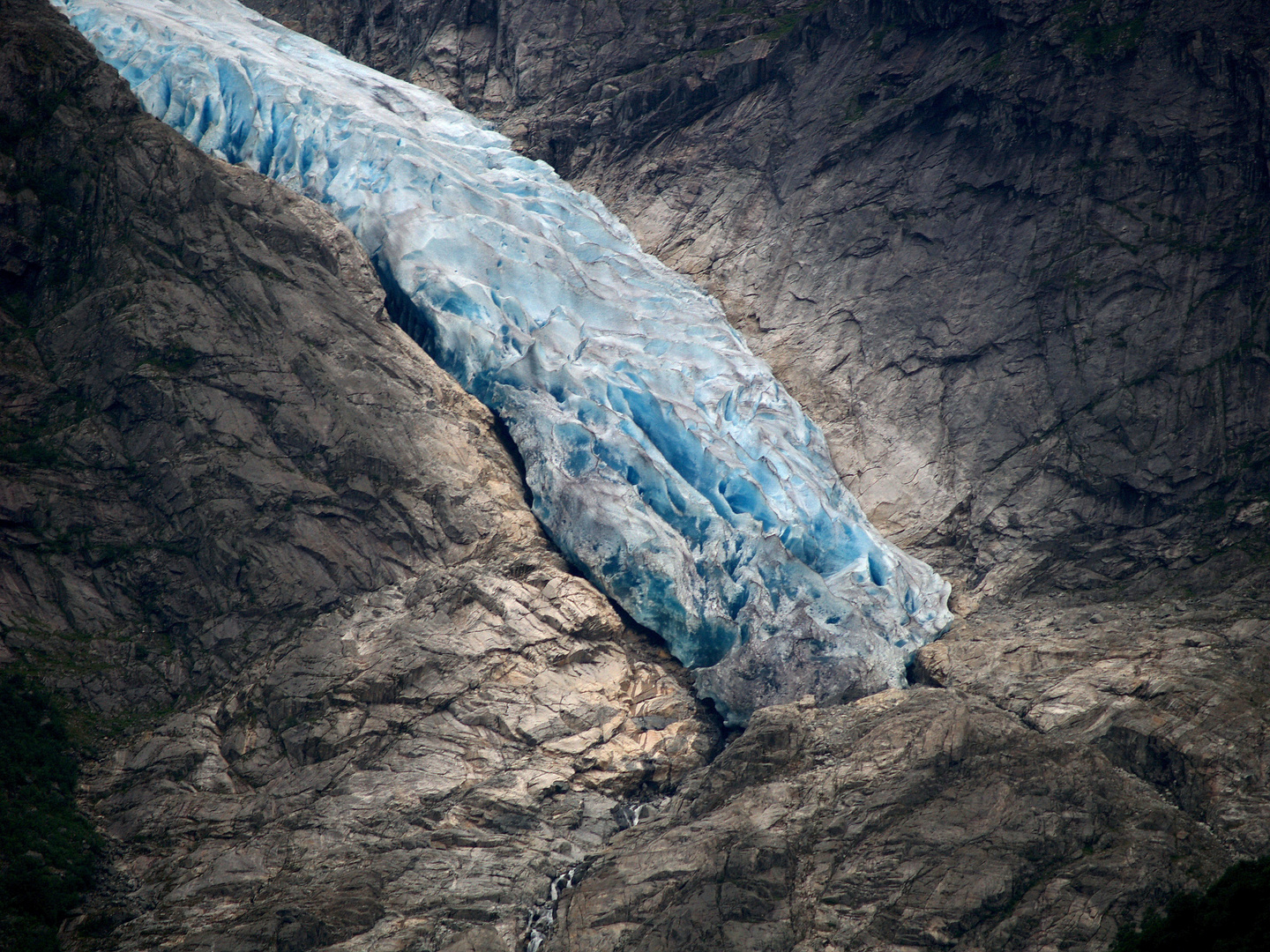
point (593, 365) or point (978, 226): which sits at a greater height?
point (978, 226)

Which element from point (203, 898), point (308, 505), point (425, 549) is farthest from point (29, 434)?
point (203, 898)

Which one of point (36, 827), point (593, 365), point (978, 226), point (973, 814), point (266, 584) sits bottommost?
point (36, 827)

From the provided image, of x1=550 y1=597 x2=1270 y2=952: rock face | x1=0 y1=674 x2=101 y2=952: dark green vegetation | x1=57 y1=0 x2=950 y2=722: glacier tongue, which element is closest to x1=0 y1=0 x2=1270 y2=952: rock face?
x1=550 y1=597 x2=1270 y2=952: rock face

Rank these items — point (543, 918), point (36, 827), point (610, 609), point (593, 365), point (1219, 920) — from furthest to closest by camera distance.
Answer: point (593, 365) → point (610, 609) → point (543, 918) → point (36, 827) → point (1219, 920)

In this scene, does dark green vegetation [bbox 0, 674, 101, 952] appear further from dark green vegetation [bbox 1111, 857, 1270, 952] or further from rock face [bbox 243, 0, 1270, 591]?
rock face [bbox 243, 0, 1270, 591]

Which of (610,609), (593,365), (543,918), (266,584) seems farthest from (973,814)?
(266,584)

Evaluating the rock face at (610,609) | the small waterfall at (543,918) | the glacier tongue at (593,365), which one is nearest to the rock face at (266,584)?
the rock face at (610,609)

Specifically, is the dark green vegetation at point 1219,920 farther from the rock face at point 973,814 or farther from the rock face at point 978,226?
the rock face at point 978,226

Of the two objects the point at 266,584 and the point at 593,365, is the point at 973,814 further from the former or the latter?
the point at 266,584
